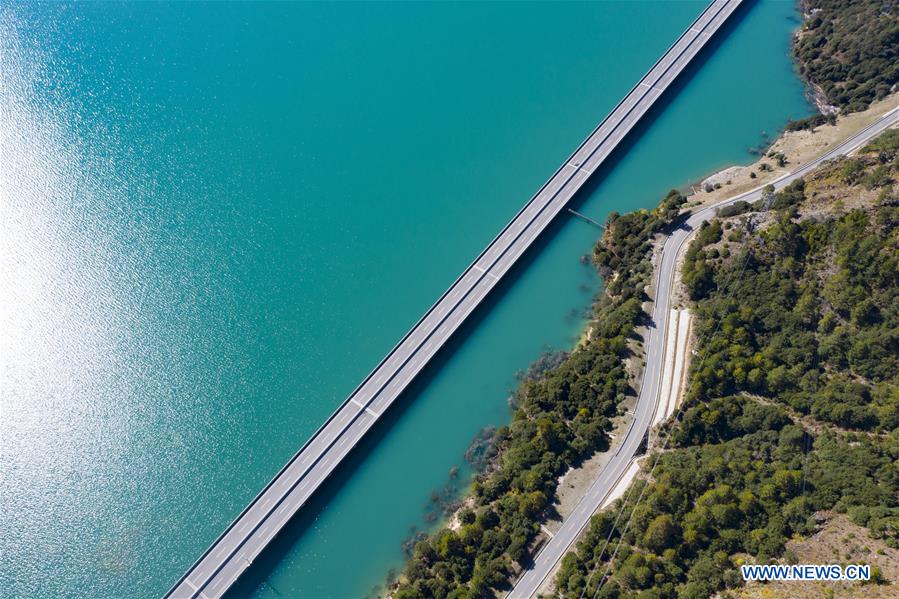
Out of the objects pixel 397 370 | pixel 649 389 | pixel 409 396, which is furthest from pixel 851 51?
pixel 409 396

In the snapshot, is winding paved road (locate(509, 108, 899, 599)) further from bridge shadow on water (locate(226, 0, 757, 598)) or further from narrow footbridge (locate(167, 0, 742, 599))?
narrow footbridge (locate(167, 0, 742, 599))

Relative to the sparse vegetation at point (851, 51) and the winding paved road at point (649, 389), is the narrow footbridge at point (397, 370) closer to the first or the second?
the winding paved road at point (649, 389)

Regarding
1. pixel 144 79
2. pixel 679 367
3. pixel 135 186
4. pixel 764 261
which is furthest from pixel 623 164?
pixel 144 79

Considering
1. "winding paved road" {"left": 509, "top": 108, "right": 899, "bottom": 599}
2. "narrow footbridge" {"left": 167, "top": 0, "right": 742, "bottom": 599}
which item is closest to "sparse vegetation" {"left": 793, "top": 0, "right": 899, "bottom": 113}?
"winding paved road" {"left": 509, "top": 108, "right": 899, "bottom": 599}

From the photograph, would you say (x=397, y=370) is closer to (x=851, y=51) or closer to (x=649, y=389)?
(x=649, y=389)

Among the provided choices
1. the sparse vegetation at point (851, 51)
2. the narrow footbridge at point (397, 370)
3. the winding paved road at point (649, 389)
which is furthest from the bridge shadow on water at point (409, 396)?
the sparse vegetation at point (851, 51)
